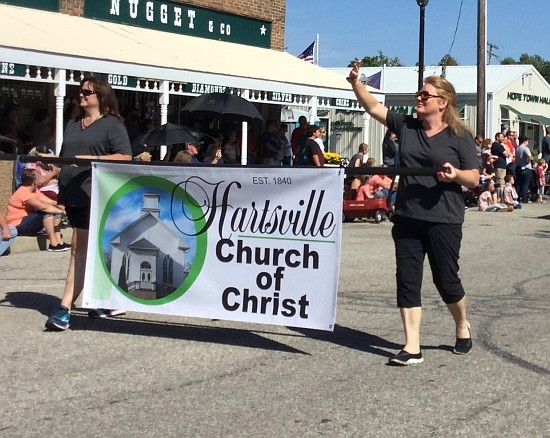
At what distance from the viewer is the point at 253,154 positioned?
22891 millimetres

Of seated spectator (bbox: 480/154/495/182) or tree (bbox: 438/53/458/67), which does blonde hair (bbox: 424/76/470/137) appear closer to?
seated spectator (bbox: 480/154/495/182)

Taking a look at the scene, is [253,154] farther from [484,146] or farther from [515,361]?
[515,361]

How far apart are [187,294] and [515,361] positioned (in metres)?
2.33

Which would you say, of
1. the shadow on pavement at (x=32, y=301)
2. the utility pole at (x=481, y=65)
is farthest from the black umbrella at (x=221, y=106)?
the utility pole at (x=481, y=65)

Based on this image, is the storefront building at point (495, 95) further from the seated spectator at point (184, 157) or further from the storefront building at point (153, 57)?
the seated spectator at point (184, 157)

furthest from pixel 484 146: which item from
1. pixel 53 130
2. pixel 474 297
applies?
pixel 474 297

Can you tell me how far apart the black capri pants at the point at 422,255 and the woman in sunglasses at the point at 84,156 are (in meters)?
2.28

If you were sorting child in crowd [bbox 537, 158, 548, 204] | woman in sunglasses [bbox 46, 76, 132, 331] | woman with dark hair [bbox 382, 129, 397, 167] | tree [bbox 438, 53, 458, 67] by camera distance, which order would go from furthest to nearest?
tree [bbox 438, 53, 458, 67] < child in crowd [bbox 537, 158, 548, 204] < woman with dark hair [bbox 382, 129, 397, 167] < woman in sunglasses [bbox 46, 76, 132, 331]

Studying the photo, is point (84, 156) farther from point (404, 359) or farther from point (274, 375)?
point (404, 359)

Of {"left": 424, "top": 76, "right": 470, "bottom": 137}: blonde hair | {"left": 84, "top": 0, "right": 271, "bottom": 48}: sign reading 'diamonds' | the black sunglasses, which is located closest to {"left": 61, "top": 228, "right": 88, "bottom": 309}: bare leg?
the black sunglasses

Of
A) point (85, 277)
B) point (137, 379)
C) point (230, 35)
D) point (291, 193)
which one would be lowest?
point (137, 379)

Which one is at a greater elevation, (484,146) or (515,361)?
(484,146)

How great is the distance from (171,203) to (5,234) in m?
5.29

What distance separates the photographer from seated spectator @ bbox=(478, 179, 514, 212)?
→ 22047mm
